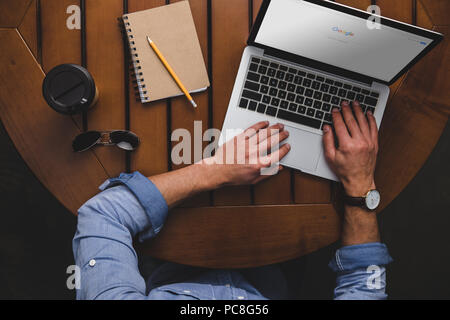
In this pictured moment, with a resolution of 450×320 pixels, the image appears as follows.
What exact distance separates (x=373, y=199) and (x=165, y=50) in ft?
2.16

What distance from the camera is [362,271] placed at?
2.43 feet

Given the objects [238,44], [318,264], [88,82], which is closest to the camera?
[88,82]

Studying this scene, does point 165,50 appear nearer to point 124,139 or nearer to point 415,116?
point 124,139

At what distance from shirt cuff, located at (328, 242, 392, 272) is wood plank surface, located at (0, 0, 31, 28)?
39.8 inches

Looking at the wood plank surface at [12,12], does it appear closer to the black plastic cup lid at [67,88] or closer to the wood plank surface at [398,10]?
the black plastic cup lid at [67,88]

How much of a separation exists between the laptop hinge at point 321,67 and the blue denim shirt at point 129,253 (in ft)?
1.39

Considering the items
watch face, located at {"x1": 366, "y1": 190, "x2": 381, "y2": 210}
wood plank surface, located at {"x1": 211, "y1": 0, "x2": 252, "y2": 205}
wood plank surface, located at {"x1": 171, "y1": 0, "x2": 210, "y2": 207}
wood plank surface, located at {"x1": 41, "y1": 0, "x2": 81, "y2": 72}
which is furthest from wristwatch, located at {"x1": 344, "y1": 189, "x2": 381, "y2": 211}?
wood plank surface, located at {"x1": 41, "y1": 0, "x2": 81, "y2": 72}

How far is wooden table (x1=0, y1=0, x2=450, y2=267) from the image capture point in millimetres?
758

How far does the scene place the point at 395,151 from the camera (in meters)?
0.79

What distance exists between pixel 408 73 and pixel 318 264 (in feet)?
2.79

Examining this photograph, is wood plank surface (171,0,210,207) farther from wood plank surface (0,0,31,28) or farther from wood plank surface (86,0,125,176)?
wood plank surface (0,0,31,28)

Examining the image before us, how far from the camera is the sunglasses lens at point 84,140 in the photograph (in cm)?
75
